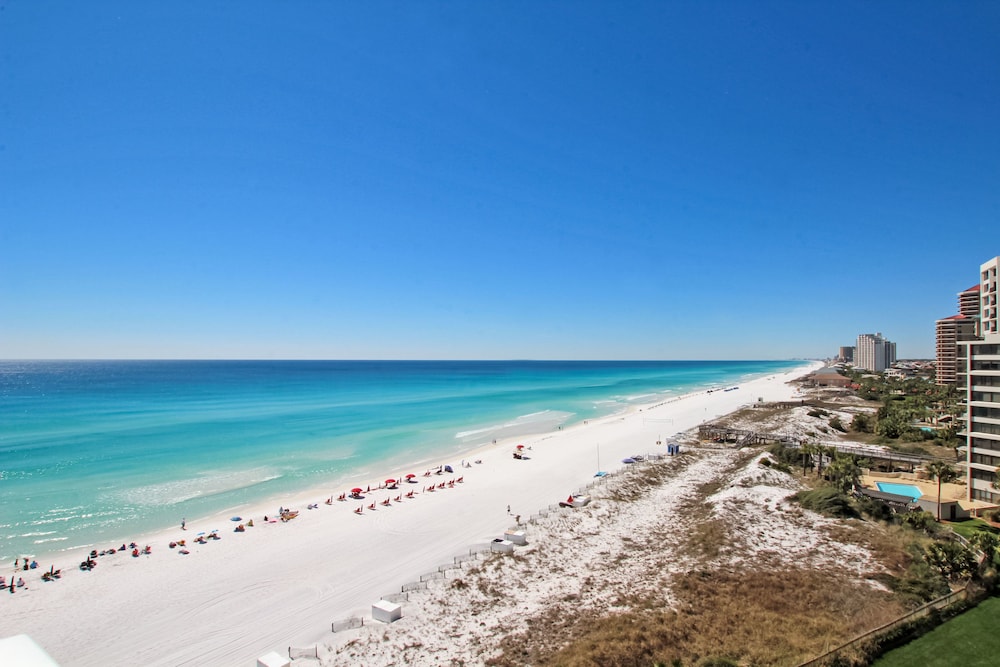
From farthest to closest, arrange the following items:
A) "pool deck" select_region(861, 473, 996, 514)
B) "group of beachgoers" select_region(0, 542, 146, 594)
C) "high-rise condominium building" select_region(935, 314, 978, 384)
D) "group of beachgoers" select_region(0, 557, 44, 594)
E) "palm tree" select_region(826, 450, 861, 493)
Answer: "high-rise condominium building" select_region(935, 314, 978, 384)
"palm tree" select_region(826, 450, 861, 493)
"pool deck" select_region(861, 473, 996, 514)
"group of beachgoers" select_region(0, 542, 146, 594)
"group of beachgoers" select_region(0, 557, 44, 594)

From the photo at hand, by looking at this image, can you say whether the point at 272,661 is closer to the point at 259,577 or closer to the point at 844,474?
the point at 259,577

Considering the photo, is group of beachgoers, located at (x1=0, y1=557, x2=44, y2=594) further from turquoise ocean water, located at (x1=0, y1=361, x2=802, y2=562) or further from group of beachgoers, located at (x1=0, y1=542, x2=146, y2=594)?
turquoise ocean water, located at (x1=0, y1=361, x2=802, y2=562)

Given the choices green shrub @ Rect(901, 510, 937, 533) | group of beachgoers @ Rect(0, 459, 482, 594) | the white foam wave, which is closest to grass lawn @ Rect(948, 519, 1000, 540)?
green shrub @ Rect(901, 510, 937, 533)

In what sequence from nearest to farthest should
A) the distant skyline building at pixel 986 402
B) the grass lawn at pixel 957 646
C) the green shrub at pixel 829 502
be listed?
the grass lawn at pixel 957 646 → the green shrub at pixel 829 502 → the distant skyline building at pixel 986 402

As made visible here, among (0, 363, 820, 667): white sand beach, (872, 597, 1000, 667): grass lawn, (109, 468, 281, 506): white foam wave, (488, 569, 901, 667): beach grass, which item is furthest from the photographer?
(109, 468, 281, 506): white foam wave

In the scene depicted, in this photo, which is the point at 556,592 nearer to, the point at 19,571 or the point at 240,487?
the point at 19,571

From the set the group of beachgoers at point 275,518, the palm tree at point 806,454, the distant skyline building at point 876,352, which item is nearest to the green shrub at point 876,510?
the palm tree at point 806,454

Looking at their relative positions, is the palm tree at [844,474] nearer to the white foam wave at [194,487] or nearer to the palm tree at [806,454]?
the palm tree at [806,454]

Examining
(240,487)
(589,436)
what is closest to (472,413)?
(589,436)
